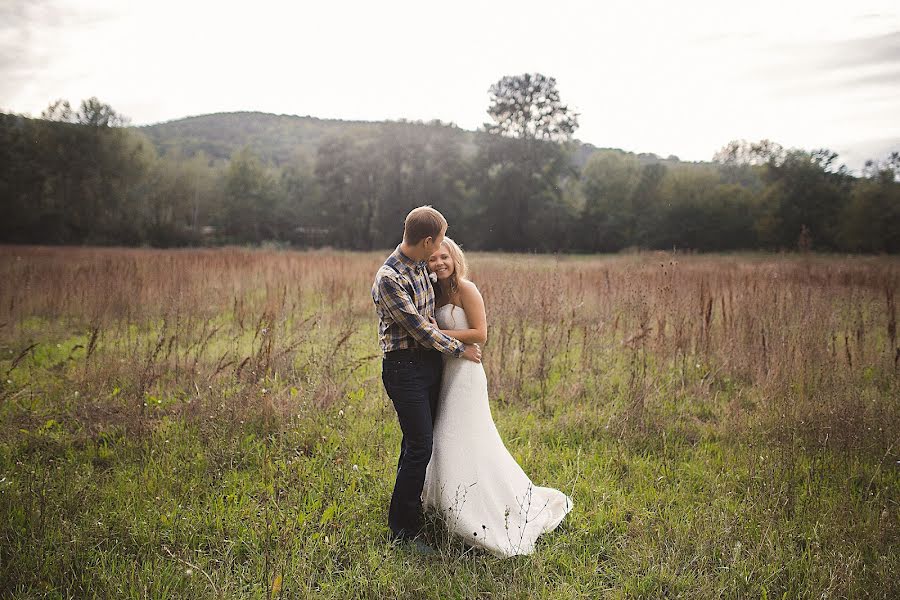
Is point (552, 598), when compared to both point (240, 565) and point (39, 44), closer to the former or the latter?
point (240, 565)

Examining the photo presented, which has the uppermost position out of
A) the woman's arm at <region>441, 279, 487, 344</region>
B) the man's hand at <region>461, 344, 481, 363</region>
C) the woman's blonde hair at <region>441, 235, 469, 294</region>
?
the woman's blonde hair at <region>441, 235, 469, 294</region>

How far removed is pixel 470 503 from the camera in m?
2.86

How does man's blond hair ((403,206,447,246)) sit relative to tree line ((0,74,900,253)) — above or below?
below

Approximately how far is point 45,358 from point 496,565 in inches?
254

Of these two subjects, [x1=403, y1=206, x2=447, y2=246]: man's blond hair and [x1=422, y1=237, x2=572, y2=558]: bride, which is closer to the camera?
[x1=403, y1=206, x2=447, y2=246]: man's blond hair

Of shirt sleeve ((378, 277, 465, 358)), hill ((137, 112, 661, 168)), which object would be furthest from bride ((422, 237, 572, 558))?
hill ((137, 112, 661, 168))

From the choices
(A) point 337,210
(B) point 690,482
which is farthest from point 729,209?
(B) point 690,482

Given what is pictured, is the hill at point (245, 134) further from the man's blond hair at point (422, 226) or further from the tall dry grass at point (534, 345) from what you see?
the man's blond hair at point (422, 226)

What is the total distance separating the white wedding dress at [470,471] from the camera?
2.84 meters

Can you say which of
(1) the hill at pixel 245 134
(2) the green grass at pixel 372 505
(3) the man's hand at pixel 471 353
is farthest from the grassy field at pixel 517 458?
(1) the hill at pixel 245 134

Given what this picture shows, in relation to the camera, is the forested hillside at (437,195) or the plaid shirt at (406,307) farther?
the forested hillside at (437,195)

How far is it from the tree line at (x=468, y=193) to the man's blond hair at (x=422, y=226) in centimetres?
3081

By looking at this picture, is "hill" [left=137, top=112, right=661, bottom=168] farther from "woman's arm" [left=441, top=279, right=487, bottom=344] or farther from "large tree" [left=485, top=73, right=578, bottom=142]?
"woman's arm" [left=441, top=279, right=487, bottom=344]

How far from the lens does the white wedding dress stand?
112 inches
